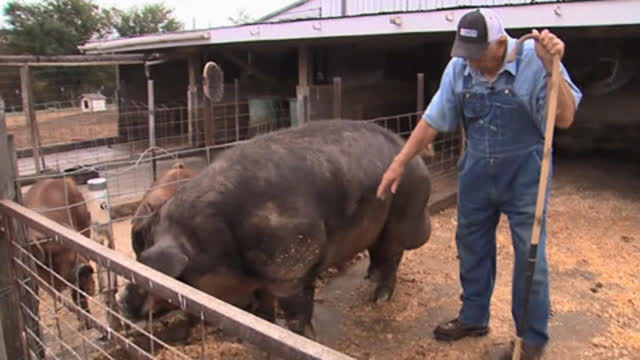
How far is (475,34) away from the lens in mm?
2764

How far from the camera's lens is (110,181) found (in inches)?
349

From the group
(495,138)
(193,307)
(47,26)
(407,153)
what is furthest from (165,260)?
(47,26)

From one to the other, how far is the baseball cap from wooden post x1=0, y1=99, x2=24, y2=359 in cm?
220

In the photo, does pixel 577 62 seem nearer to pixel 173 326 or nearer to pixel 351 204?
pixel 351 204

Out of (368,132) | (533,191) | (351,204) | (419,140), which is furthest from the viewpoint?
(368,132)

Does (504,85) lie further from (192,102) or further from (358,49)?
(192,102)

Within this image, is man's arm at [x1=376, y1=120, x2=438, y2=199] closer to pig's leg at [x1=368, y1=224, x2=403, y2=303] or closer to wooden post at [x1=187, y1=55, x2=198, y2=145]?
pig's leg at [x1=368, y1=224, x2=403, y2=303]

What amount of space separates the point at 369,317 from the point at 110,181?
19.8 feet

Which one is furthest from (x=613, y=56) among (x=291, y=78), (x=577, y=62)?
(x=291, y=78)

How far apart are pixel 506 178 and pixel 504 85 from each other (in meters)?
0.50

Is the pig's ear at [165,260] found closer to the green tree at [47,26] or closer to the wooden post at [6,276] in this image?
the wooden post at [6,276]

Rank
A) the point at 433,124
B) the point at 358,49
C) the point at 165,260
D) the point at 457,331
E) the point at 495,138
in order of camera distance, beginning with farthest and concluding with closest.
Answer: the point at 358,49, the point at 457,331, the point at 433,124, the point at 495,138, the point at 165,260

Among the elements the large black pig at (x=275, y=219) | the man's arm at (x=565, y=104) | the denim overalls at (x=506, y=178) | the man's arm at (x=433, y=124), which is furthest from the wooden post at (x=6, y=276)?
the man's arm at (x=565, y=104)

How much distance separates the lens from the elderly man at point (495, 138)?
2811mm
